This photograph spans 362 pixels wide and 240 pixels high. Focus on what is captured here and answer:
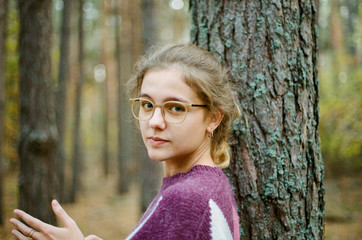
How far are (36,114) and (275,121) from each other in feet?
11.7

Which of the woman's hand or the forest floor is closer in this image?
the woman's hand

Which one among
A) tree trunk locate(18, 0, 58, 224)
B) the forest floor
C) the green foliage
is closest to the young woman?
tree trunk locate(18, 0, 58, 224)

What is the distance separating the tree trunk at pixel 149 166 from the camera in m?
7.43

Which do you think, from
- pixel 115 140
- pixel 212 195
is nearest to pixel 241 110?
pixel 212 195

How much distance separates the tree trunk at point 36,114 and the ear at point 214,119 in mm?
3327

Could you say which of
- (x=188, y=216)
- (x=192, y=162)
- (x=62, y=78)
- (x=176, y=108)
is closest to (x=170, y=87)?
(x=176, y=108)

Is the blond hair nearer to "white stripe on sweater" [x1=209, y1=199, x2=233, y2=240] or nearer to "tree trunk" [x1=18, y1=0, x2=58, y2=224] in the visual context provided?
Answer: "white stripe on sweater" [x1=209, y1=199, x2=233, y2=240]

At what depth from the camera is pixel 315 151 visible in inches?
89.0

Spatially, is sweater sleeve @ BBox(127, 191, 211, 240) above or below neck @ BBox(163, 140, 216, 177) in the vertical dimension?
below

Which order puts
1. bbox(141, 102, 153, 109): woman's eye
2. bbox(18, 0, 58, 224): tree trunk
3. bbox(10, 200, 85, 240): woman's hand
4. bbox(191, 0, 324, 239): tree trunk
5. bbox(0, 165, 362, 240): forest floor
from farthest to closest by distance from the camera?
bbox(0, 165, 362, 240): forest floor → bbox(18, 0, 58, 224): tree trunk → bbox(191, 0, 324, 239): tree trunk → bbox(141, 102, 153, 109): woman's eye → bbox(10, 200, 85, 240): woman's hand

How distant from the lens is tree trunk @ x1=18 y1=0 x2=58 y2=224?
4.42 metres

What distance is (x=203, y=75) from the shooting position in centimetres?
169

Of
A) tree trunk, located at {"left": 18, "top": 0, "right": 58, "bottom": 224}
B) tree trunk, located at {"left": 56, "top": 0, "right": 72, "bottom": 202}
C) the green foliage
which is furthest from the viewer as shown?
tree trunk, located at {"left": 56, "top": 0, "right": 72, "bottom": 202}

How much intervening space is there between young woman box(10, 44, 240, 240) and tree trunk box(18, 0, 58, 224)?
301 centimetres
